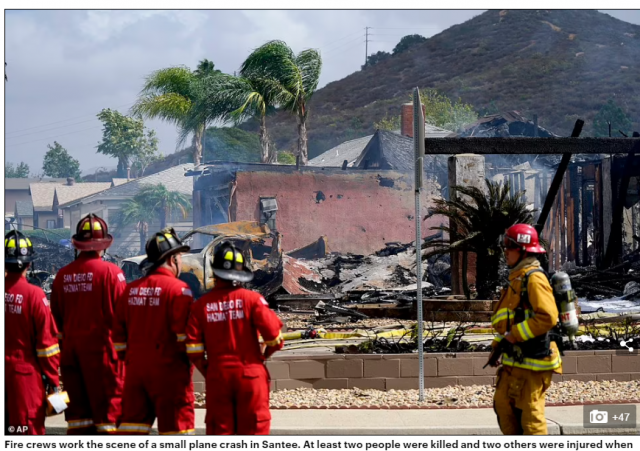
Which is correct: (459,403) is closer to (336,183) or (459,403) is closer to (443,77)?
(336,183)

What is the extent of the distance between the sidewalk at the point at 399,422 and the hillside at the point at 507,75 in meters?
77.6

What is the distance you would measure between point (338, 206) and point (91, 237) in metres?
29.2

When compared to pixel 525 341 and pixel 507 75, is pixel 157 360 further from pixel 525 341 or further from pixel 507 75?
pixel 507 75

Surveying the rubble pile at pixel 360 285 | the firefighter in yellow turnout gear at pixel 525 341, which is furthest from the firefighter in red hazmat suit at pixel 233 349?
the rubble pile at pixel 360 285

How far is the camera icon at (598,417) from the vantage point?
8195 mm

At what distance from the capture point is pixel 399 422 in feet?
26.5

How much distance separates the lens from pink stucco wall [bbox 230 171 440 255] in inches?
1374

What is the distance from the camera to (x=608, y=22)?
529 feet

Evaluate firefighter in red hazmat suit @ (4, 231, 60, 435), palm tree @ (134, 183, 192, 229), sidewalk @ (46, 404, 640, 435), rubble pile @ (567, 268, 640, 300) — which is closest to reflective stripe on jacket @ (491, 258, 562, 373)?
sidewalk @ (46, 404, 640, 435)

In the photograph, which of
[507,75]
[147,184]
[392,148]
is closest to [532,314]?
[392,148]

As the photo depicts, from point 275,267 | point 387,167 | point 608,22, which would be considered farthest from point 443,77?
point 275,267

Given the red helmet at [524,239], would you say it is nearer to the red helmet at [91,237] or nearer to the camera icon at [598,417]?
the camera icon at [598,417]

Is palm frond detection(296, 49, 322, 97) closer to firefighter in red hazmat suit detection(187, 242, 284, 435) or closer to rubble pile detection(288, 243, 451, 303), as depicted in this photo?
rubble pile detection(288, 243, 451, 303)

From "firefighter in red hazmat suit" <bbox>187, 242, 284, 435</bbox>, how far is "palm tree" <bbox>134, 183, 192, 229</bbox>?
45.1m
